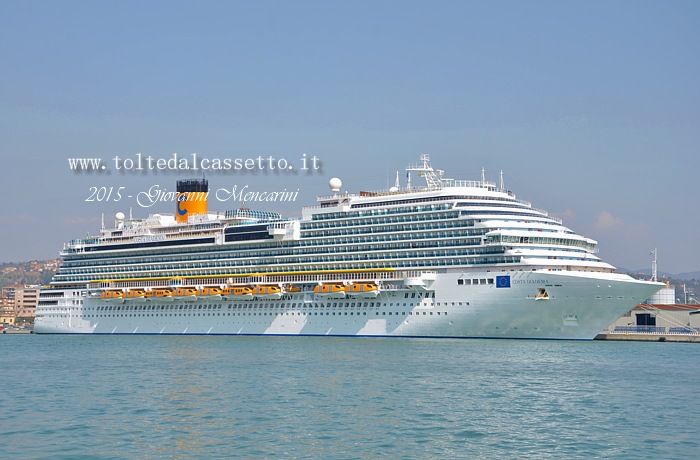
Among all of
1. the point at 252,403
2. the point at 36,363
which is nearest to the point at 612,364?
the point at 252,403

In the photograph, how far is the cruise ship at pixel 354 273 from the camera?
66.4 m

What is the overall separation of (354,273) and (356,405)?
43160 mm

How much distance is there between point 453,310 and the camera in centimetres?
6894

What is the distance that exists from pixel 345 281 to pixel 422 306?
8.42 metres

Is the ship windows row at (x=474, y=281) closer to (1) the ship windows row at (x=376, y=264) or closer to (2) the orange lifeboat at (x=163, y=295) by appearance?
(1) the ship windows row at (x=376, y=264)

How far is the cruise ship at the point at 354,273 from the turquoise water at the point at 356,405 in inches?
344

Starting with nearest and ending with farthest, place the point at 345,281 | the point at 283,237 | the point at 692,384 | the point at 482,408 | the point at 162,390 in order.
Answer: the point at 482,408 < the point at 162,390 < the point at 692,384 < the point at 345,281 < the point at 283,237

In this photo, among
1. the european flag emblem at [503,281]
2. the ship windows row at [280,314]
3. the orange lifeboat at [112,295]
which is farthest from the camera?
the orange lifeboat at [112,295]

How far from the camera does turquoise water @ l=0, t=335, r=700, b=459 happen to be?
27031 mm

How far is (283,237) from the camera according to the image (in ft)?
278

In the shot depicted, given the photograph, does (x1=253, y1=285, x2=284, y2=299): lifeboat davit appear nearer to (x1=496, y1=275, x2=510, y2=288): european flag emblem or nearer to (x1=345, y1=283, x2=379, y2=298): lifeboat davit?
(x1=345, y1=283, x2=379, y2=298): lifeboat davit

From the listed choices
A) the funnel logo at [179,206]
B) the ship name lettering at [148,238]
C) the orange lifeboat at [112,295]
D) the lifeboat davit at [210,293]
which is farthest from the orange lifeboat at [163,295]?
the funnel logo at [179,206]

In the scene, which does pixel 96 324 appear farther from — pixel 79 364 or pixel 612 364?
pixel 612 364

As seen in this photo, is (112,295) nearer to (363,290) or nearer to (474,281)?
(363,290)
